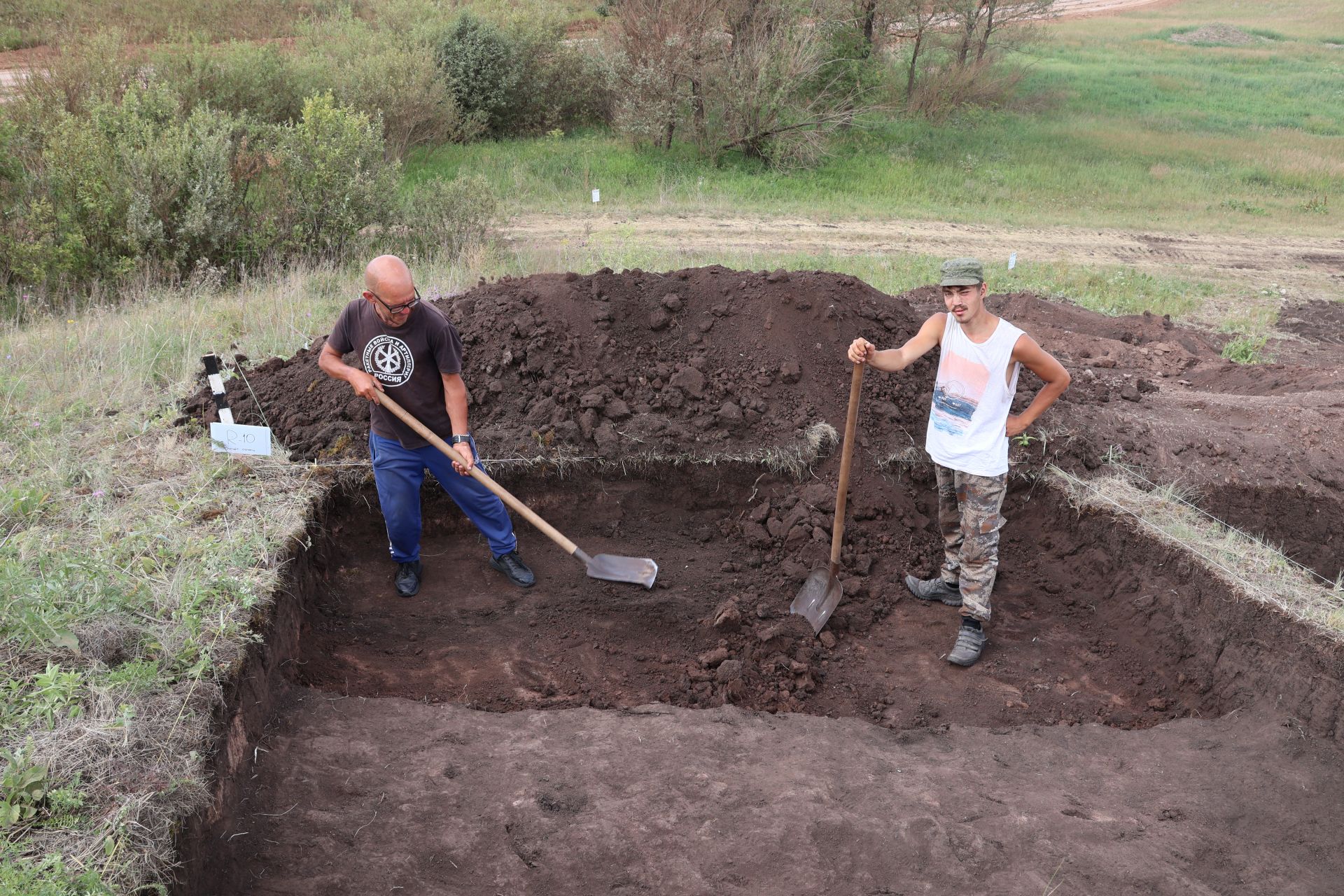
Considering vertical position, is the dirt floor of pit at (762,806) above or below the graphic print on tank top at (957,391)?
below

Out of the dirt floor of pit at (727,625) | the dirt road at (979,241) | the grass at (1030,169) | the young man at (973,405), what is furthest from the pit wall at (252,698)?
the grass at (1030,169)

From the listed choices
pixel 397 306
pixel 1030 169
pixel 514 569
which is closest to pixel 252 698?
pixel 514 569

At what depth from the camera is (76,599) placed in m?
3.78

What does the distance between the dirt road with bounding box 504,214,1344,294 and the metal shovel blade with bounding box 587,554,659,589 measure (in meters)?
7.54

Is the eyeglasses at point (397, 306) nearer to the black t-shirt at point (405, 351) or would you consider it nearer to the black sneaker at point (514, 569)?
the black t-shirt at point (405, 351)

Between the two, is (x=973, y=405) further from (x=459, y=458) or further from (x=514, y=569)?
(x=514, y=569)

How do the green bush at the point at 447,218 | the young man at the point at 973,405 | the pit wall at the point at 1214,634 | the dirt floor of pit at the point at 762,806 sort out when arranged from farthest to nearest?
1. the green bush at the point at 447,218
2. the young man at the point at 973,405
3. the pit wall at the point at 1214,634
4. the dirt floor of pit at the point at 762,806

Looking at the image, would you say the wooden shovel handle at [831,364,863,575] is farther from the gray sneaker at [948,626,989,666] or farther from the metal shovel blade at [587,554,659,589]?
the metal shovel blade at [587,554,659,589]

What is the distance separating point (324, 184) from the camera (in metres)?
11.0

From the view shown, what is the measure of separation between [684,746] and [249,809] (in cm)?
178

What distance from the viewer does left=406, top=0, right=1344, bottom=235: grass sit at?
15750 millimetres

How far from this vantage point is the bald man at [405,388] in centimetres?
471

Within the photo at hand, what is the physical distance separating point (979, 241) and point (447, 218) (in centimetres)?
791

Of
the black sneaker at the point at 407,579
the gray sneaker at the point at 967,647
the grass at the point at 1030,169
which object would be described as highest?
the grass at the point at 1030,169
